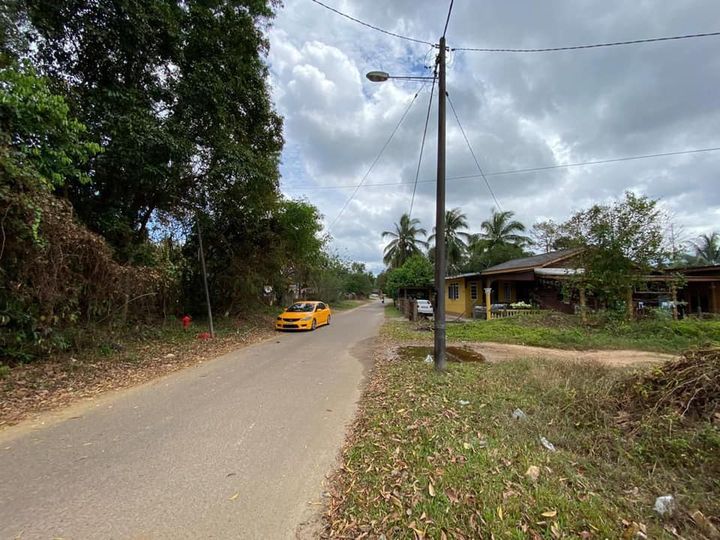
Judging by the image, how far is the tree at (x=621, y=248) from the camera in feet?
41.8

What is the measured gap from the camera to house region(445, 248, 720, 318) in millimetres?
15164

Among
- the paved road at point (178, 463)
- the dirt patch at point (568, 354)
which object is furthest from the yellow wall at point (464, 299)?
the paved road at point (178, 463)

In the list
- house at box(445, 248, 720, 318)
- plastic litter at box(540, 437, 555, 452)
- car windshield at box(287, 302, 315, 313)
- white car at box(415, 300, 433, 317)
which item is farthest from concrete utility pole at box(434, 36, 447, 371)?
white car at box(415, 300, 433, 317)

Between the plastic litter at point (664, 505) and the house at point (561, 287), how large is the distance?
13575mm

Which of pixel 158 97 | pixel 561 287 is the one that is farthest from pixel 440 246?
pixel 561 287

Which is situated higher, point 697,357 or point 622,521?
point 697,357

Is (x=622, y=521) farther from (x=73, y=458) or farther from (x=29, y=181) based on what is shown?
(x=29, y=181)

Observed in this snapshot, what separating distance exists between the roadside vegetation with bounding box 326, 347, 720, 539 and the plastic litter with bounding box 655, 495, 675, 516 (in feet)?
0.12

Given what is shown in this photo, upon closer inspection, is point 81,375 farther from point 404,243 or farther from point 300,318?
point 404,243

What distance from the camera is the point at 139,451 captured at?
11.5 feet

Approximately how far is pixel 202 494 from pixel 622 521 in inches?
121

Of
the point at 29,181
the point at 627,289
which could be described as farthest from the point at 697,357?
the point at 627,289

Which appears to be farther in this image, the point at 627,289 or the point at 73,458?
the point at 627,289

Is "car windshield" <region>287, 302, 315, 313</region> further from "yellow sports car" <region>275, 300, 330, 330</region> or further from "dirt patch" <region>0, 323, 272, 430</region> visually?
"dirt patch" <region>0, 323, 272, 430</region>
